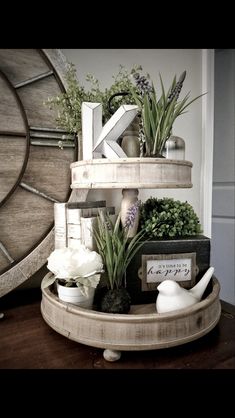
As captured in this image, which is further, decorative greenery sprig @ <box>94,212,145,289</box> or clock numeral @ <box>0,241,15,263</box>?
clock numeral @ <box>0,241,15,263</box>

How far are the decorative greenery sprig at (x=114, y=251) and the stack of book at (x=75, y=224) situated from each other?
30 millimetres

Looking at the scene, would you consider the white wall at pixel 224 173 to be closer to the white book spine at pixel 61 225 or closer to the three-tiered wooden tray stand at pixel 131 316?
the three-tiered wooden tray stand at pixel 131 316

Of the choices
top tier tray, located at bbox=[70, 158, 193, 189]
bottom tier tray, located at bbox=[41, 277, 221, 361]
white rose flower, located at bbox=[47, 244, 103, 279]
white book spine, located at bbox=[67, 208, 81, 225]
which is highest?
top tier tray, located at bbox=[70, 158, 193, 189]

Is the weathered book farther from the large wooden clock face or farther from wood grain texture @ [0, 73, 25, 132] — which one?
wood grain texture @ [0, 73, 25, 132]

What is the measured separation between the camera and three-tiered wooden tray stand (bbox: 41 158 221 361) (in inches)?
21.7

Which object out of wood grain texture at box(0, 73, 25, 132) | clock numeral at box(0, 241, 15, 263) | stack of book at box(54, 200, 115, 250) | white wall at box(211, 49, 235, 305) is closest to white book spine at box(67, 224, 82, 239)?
stack of book at box(54, 200, 115, 250)

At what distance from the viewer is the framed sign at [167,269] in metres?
0.73

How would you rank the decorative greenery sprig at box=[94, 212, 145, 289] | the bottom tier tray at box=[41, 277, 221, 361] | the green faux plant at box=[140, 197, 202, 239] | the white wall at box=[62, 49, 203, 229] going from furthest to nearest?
the white wall at box=[62, 49, 203, 229], the green faux plant at box=[140, 197, 202, 239], the decorative greenery sprig at box=[94, 212, 145, 289], the bottom tier tray at box=[41, 277, 221, 361]

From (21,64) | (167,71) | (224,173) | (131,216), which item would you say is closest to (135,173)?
(131,216)

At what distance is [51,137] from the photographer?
35.7 inches

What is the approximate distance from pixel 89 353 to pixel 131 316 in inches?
5.6

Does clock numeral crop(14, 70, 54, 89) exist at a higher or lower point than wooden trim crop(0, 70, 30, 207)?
higher

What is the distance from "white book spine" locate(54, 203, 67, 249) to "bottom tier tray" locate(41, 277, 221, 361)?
0.22 metres

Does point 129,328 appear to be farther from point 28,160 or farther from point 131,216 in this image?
point 28,160
